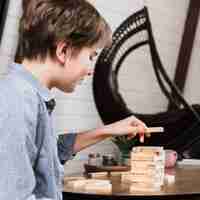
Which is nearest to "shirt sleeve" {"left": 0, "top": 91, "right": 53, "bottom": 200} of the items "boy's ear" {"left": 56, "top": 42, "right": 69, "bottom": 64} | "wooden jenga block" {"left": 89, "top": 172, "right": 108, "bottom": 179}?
"boy's ear" {"left": 56, "top": 42, "right": 69, "bottom": 64}

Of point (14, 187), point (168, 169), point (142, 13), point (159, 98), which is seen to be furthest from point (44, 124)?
point (159, 98)

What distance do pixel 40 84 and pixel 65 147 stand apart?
76cm

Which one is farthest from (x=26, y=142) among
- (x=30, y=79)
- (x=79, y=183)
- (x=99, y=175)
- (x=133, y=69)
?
(x=133, y=69)

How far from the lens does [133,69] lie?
11.6 ft

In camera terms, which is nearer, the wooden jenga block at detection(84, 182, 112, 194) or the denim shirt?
the denim shirt

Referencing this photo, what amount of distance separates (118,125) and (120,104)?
88cm

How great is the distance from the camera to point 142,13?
3.13 meters

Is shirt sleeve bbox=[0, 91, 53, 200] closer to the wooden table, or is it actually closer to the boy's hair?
the boy's hair

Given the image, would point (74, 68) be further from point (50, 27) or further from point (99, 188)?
point (99, 188)

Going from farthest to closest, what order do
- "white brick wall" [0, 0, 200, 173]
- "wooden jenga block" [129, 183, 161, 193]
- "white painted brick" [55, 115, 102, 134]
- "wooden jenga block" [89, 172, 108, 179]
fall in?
"white painted brick" [55, 115, 102, 134] < "white brick wall" [0, 0, 200, 173] < "wooden jenga block" [89, 172, 108, 179] < "wooden jenga block" [129, 183, 161, 193]

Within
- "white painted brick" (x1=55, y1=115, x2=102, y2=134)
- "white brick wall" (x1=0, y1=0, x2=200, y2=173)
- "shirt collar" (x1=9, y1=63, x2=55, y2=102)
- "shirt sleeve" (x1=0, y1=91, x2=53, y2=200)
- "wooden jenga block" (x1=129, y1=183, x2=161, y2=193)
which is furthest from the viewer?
"white painted brick" (x1=55, y1=115, x2=102, y2=134)

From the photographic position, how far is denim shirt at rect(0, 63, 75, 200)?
1222 millimetres

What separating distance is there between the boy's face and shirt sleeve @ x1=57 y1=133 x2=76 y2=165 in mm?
655

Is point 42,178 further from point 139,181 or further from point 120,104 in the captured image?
point 120,104
